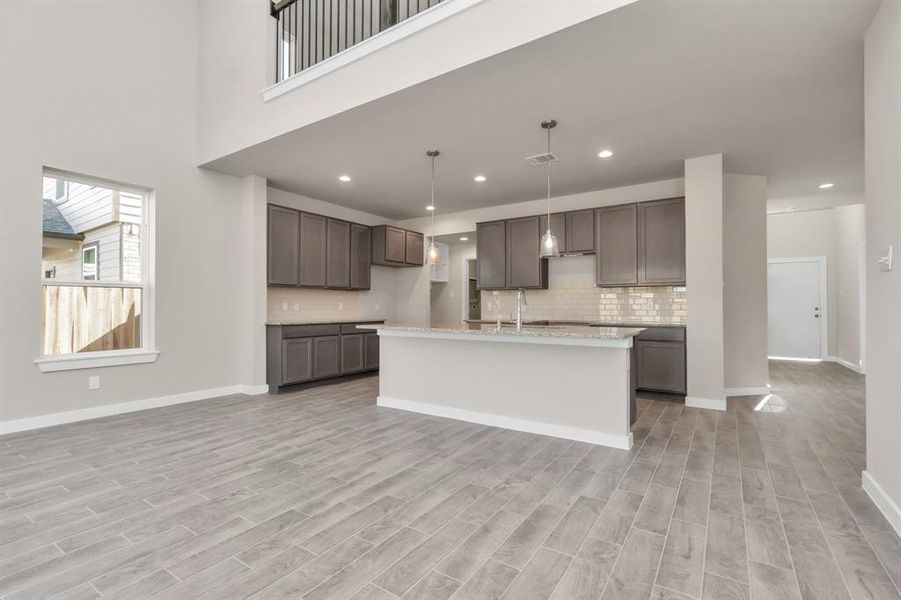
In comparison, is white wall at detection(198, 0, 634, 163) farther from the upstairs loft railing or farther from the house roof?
the house roof

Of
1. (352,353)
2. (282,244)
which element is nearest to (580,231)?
(352,353)

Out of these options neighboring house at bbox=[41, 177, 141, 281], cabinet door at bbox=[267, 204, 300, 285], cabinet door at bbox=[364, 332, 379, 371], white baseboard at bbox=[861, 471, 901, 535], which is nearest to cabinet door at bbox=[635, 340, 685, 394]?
white baseboard at bbox=[861, 471, 901, 535]

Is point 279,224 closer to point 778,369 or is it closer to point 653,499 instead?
point 653,499

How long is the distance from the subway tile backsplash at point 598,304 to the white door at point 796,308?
4308 millimetres

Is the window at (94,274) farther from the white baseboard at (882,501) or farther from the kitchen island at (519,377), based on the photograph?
the white baseboard at (882,501)

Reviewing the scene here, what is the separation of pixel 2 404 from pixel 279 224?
3.19 m

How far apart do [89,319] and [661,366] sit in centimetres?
611

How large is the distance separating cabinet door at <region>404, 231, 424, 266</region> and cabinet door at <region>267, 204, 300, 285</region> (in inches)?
76.6

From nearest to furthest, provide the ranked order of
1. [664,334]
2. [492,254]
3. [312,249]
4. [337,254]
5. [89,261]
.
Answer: [89,261]
[664,334]
[312,249]
[337,254]
[492,254]

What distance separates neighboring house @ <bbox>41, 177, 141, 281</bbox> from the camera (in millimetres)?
4062

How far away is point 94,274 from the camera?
4.33 metres

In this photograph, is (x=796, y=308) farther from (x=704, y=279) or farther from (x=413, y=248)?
(x=413, y=248)

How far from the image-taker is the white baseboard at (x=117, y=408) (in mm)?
3773

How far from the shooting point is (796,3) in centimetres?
233
